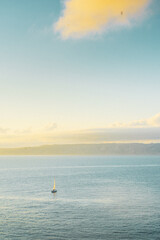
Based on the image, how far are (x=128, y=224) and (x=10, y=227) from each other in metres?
Answer: 32.3

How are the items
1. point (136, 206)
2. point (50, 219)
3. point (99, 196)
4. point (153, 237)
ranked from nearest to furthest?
point (153, 237) → point (50, 219) → point (136, 206) → point (99, 196)

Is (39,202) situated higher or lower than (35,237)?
higher

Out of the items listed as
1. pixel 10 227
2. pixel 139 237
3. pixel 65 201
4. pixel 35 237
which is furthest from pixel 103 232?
pixel 65 201

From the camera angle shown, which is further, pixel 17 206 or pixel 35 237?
pixel 17 206

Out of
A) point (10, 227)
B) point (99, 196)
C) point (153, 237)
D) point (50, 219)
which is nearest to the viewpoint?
point (153, 237)

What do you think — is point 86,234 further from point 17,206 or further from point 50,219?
point 17,206

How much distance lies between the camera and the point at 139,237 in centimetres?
6028

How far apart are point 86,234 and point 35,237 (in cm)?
1254

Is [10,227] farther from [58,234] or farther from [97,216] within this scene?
[97,216]

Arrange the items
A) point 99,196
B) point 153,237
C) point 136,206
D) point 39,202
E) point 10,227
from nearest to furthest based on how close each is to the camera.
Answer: point 153,237, point 10,227, point 136,206, point 39,202, point 99,196

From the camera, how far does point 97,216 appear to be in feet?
249

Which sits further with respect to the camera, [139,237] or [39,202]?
[39,202]

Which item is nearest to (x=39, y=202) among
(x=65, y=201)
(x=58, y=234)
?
(x=65, y=201)

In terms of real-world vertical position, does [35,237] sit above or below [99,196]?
below
